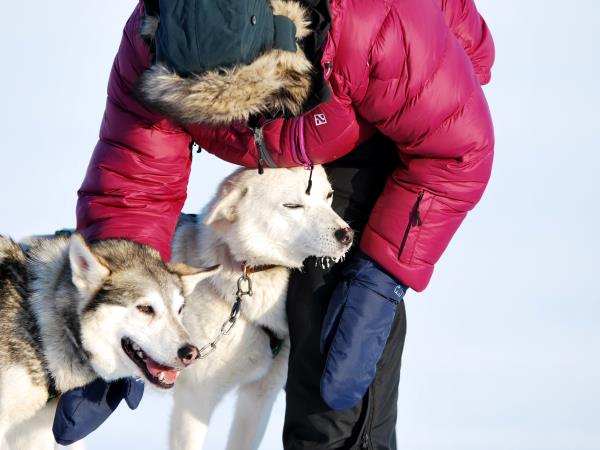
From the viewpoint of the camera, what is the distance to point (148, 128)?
355cm

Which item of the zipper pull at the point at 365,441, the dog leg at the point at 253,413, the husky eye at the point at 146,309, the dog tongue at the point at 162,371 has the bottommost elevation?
the dog leg at the point at 253,413

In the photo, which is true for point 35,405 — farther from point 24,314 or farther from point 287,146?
point 287,146

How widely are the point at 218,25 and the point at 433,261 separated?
1330 mm

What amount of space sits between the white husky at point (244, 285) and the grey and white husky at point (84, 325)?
1.96ft

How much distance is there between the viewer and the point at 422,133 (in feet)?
11.2

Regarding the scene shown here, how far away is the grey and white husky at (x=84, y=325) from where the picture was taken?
3385 mm

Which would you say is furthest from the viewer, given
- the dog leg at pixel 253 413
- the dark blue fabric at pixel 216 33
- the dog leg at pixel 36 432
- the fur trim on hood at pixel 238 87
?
the dog leg at pixel 253 413

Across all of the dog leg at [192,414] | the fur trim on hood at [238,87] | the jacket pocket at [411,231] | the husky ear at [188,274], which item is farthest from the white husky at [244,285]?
the fur trim on hood at [238,87]

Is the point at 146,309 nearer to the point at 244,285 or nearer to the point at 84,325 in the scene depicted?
the point at 84,325

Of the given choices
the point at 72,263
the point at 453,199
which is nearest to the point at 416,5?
the point at 453,199

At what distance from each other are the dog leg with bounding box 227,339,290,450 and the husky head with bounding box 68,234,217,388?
0.95m

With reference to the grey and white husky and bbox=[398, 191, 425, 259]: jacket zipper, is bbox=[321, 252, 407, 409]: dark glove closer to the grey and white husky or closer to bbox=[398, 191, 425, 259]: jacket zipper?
bbox=[398, 191, 425, 259]: jacket zipper

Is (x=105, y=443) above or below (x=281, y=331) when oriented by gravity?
below

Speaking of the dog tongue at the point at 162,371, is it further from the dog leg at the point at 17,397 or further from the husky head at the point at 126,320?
the dog leg at the point at 17,397
